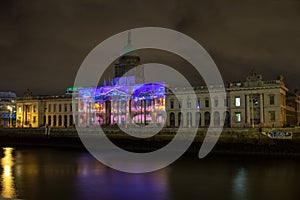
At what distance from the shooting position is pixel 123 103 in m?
86.8

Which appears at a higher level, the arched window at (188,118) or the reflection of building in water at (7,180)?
the arched window at (188,118)

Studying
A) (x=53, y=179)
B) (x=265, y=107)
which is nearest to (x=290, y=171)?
(x=53, y=179)

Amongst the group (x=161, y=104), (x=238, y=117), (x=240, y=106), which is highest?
(x=161, y=104)

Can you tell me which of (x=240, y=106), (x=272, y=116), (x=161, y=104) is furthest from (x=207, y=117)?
(x=272, y=116)

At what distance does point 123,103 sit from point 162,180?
186 ft

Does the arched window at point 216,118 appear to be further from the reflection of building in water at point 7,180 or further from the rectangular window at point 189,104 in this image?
the reflection of building in water at point 7,180

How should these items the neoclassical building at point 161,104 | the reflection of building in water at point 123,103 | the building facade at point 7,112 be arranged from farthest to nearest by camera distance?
the building facade at point 7,112, the reflection of building in water at point 123,103, the neoclassical building at point 161,104

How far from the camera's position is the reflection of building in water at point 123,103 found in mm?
80562

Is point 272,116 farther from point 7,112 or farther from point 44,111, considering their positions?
point 7,112

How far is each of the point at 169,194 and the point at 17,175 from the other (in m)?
15.1

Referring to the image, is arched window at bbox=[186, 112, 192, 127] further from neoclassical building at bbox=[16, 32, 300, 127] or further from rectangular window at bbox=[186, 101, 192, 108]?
rectangular window at bbox=[186, 101, 192, 108]

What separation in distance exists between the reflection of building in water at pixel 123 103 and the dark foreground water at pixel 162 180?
3933 centimetres

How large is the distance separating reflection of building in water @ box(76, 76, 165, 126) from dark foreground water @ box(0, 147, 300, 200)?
39327mm

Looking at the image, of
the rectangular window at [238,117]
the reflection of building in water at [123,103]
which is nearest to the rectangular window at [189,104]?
the reflection of building in water at [123,103]
